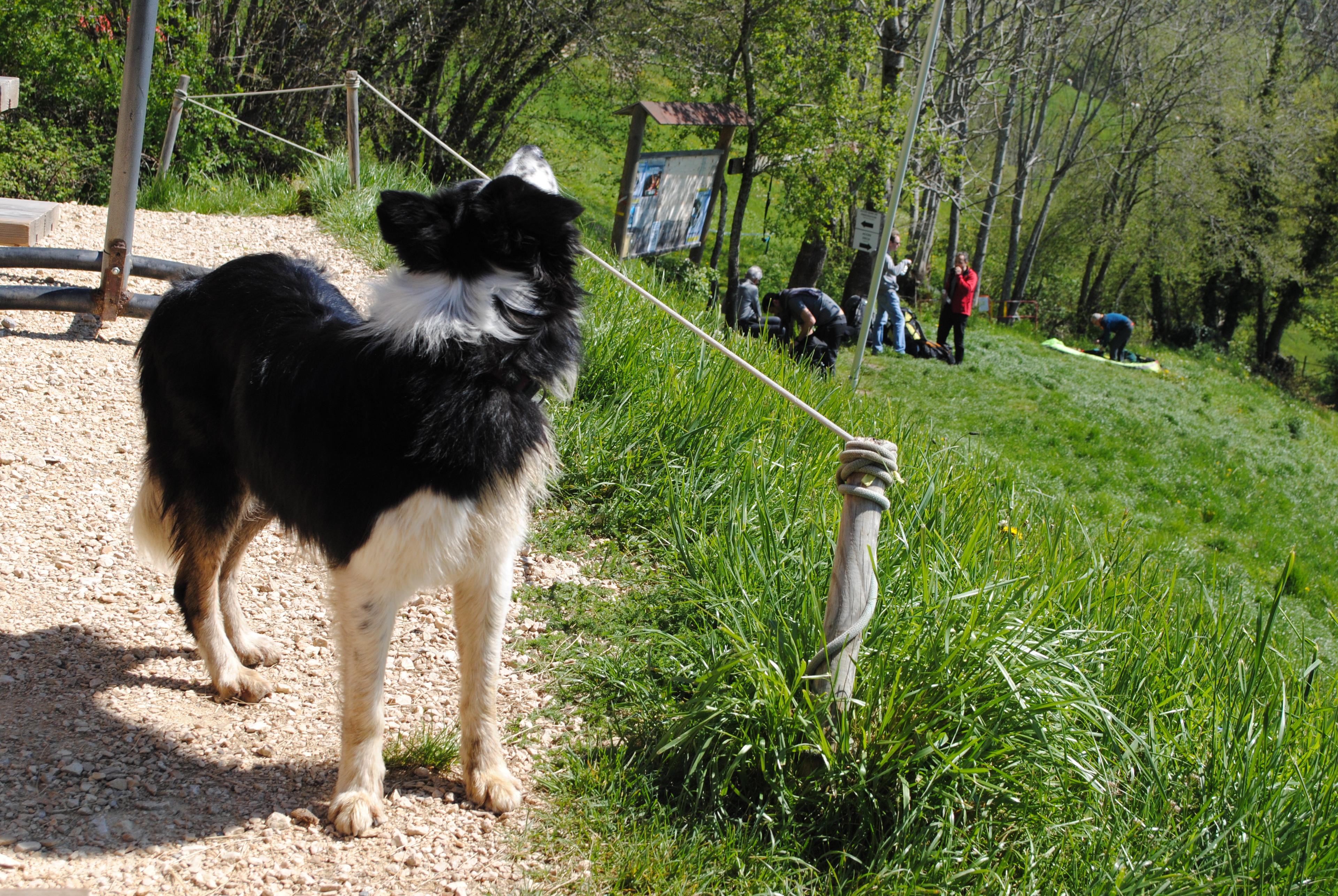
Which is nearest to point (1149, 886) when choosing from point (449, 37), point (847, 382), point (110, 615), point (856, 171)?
point (110, 615)

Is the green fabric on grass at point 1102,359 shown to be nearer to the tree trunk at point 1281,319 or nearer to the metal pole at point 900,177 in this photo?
the tree trunk at point 1281,319

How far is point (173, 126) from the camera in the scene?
9.09 meters

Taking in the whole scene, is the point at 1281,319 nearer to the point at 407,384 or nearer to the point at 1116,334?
the point at 1116,334

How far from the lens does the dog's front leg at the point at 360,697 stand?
237 centimetres

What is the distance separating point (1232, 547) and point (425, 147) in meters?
11.8

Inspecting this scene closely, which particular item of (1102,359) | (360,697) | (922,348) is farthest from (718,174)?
(360,697)

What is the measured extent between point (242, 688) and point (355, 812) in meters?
0.76

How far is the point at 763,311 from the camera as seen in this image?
14203 millimetres

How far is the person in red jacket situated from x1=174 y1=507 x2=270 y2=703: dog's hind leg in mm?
15360

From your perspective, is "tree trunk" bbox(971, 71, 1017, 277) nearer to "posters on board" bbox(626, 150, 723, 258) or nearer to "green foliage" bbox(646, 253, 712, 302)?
"green foliage" bbox(646, 253, 712, 302)

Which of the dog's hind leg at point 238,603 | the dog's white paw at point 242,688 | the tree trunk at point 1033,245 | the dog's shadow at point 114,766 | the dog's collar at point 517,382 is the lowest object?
the dog's shadow at point 114,766

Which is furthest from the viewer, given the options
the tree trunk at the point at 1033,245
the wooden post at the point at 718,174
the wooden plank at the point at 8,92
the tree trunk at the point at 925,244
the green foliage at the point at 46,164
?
the tree trunk at the point at 1033,245

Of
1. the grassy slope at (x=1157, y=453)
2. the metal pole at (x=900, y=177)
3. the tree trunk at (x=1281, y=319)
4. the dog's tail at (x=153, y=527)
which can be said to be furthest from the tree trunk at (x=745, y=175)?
the tree trunk at (x=1281, y=319)

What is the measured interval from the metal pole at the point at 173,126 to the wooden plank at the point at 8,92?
3424 millimetres
